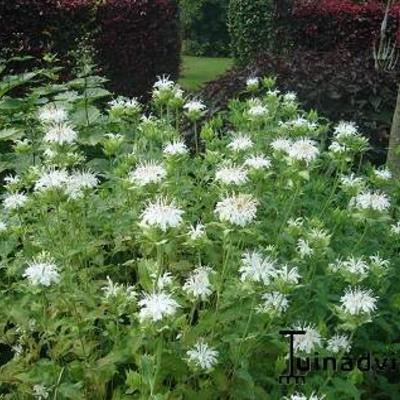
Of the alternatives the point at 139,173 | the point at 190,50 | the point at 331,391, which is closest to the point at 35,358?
the point at 139,173

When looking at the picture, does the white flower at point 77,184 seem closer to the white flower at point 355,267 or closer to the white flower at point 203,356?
the white flower at point 203,356

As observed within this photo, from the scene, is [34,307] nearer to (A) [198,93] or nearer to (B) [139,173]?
(B) [139,173]

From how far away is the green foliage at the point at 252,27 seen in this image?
10.8 m

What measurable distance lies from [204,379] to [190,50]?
16.1 metres

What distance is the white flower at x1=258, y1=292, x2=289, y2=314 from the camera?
2012 millimetres

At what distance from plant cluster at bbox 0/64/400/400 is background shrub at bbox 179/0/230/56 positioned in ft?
48.8

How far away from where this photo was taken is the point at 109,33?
7082 millimetres

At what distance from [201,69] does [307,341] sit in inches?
514

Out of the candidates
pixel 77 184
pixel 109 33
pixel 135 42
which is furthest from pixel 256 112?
pixel 135 42

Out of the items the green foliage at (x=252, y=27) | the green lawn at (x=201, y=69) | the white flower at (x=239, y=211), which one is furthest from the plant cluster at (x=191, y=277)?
the green lawn at (x=201, y=69)

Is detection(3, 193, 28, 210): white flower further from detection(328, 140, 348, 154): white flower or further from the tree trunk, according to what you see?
the tree trunk

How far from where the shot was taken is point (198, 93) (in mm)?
5656

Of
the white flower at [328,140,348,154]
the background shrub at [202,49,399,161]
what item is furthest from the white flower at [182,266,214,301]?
the background shrub at [202,49,399,161]

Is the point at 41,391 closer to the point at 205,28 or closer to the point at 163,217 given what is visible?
the point at 163,217
